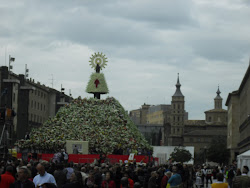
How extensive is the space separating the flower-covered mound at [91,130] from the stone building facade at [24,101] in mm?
23566

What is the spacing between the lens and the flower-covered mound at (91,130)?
49094mm

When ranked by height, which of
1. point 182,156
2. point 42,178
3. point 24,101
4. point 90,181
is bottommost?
point 90,181

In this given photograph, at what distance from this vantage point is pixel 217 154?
124 m

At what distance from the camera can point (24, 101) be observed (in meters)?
93.4

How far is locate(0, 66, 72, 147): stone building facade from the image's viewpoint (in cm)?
8206

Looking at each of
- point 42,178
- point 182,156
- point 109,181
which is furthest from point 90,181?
point 182,156

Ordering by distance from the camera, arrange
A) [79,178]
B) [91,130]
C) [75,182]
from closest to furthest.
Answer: [75,182], [79,178], [91,130]

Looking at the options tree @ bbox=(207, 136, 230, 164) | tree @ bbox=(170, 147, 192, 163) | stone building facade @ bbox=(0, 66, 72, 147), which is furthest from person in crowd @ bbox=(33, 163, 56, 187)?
tree @ bbox=(170, 147, 192, 163)

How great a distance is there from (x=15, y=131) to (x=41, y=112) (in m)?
18.6

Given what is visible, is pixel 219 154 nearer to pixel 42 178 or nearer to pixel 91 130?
pixel 91 130

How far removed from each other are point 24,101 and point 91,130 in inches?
1780

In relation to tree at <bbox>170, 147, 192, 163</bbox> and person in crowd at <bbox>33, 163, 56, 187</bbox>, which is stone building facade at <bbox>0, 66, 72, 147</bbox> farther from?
person in crowd at <bbox>33, 163, 56, 187</bbox>

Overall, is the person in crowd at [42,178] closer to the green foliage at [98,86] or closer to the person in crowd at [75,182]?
the person in crowd at [75,182]

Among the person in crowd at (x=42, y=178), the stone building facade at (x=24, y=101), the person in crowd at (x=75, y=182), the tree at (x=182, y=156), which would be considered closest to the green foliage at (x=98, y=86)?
the stone building facade at (x=24, y=101)
